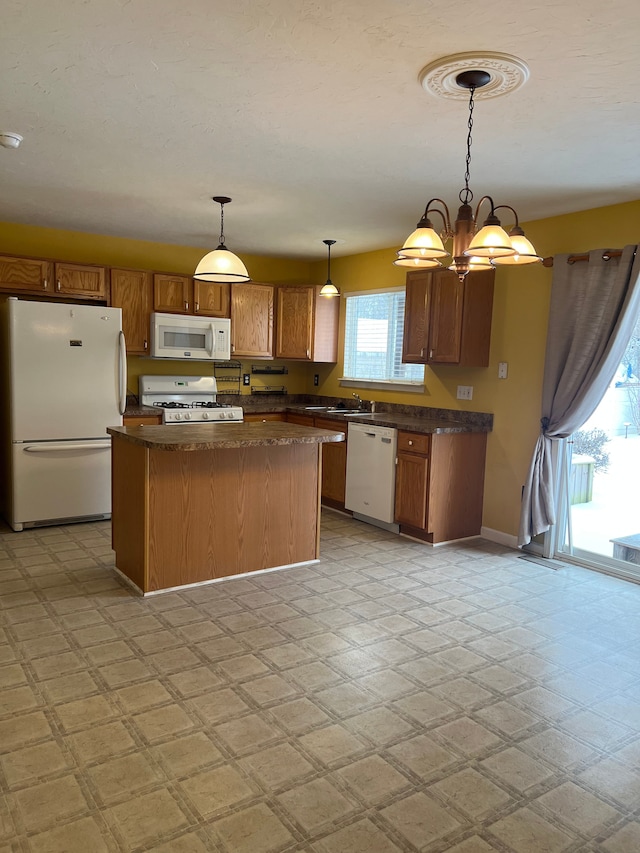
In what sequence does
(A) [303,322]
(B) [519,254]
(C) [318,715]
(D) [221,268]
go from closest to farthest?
1. (C) [318,715]
2. (B) [519,254]
3. (D) [221,268]
4. (A) [303,322]

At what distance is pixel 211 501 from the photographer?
372 cm

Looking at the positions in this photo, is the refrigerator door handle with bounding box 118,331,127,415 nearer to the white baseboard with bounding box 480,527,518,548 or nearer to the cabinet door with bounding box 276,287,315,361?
the cabinet door with bounding box 276,287,315,361

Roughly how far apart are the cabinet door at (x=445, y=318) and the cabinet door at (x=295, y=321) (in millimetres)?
1747

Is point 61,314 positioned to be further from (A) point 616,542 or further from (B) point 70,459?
(A) point 616,542

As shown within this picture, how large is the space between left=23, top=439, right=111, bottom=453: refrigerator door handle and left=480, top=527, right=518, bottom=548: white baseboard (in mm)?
3133

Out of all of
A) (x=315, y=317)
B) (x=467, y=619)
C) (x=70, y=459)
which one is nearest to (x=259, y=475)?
(x=467, y=619)

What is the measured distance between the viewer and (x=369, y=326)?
621cm

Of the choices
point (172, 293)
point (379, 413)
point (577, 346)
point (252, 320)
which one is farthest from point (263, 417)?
point (577, 346)

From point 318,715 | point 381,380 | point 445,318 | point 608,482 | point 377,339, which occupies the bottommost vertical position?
point 318,715

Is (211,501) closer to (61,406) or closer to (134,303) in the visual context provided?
(61,406)

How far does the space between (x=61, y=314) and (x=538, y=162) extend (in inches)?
138

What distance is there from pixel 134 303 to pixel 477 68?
3984mm

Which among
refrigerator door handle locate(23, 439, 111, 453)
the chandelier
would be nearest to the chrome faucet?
refrigerator door handle locate(23, 439, 111, 453)

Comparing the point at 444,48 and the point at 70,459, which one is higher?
the point at 444,48
